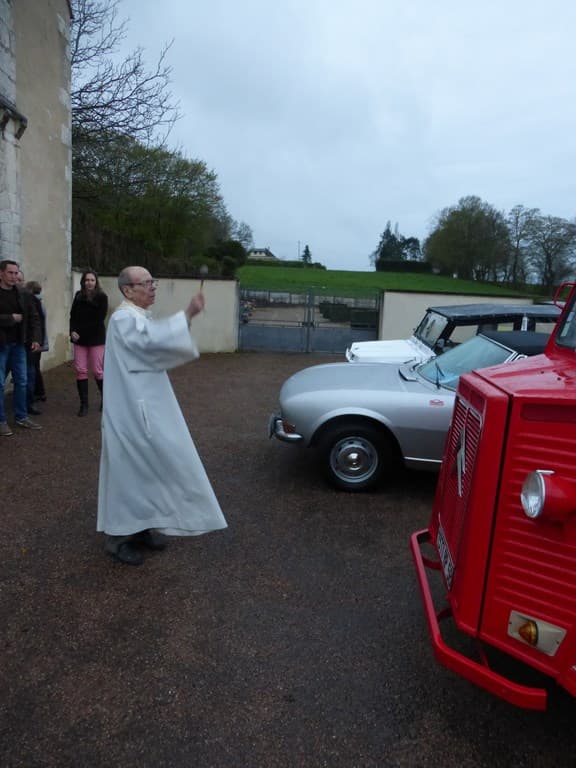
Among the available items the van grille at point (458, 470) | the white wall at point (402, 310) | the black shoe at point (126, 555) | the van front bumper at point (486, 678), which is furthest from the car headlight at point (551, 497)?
the white wall at point (402, 310)

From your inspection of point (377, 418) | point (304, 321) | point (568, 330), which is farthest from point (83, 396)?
point (304, 321)

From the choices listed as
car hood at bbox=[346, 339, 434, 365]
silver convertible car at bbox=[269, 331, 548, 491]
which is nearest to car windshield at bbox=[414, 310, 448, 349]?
car hood at bbox=[346, 339, 434, 365]

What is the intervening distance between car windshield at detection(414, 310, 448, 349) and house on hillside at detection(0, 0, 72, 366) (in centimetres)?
Result: 667

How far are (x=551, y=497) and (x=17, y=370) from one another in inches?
252

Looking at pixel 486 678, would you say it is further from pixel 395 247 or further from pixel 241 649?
pixel 395 247

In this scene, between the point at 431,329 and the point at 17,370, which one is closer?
the point at 17,370

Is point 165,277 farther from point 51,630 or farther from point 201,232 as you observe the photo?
point 201,232

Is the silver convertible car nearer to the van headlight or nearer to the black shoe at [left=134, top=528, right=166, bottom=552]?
the black shoe at [left=134, top=528, right=166, bottom=552]

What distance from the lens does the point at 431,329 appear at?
875 centimetres

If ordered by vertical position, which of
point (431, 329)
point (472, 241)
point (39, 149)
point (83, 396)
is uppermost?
point (472, 241)

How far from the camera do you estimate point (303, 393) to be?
5016mm

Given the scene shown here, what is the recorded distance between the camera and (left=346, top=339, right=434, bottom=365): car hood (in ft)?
27.0

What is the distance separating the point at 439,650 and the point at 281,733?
77 centimetres

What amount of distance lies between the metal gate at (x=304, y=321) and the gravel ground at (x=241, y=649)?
10.8 metres
